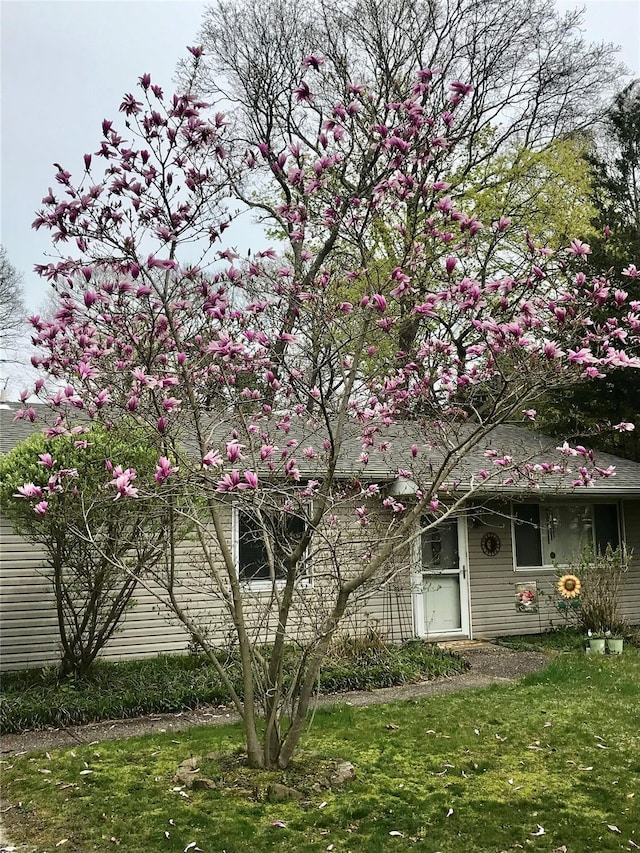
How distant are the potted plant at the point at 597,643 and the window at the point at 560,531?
223 cm

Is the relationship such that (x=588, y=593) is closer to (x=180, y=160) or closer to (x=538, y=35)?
(x=180, y=160)

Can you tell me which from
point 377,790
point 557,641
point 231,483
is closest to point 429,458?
point 557,641

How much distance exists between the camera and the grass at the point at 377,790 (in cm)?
370

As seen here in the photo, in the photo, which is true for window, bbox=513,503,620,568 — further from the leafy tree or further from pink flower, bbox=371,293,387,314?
pink flower, bbox=371,293,387,314

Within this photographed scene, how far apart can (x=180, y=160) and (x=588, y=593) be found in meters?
7.90

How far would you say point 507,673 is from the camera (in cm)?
802

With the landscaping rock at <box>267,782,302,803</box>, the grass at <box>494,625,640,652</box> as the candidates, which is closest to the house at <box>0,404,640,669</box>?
the grass at <box>494,625,640,652</box>

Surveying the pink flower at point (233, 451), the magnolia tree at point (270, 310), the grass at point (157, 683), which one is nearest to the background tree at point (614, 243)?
the grass at point (157, 683)

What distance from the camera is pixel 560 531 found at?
1192cm

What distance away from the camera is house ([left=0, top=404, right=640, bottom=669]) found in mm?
8242

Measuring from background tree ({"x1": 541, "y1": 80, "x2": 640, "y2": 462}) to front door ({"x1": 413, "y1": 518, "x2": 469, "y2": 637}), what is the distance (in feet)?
16.7

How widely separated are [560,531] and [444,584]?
2.53 meters

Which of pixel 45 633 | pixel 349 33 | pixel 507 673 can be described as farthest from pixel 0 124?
pixel 349 33

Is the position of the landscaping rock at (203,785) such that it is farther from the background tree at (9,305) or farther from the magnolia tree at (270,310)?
the background tree at (9,305)
